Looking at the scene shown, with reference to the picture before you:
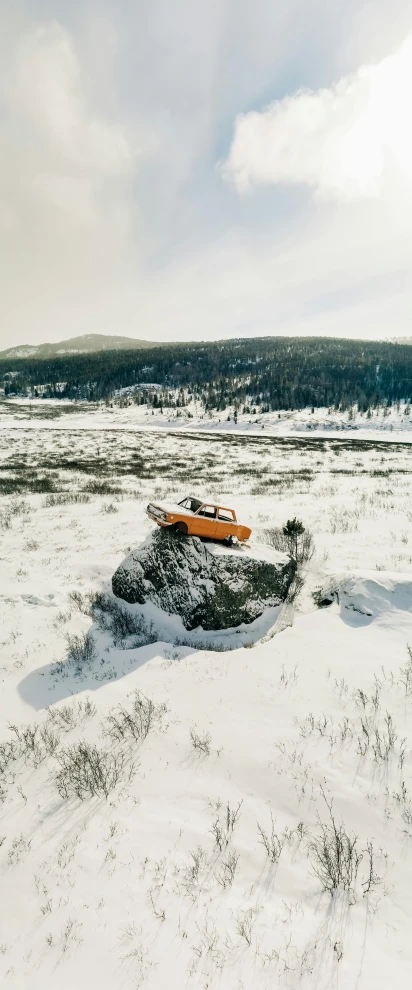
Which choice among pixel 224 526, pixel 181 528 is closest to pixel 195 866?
pixel 181 528

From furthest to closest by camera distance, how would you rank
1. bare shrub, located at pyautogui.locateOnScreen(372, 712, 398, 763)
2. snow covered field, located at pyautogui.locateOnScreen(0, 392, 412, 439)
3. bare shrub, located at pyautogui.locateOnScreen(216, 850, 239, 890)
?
1. snow covered field, located at pyautogui.locateOnScreen(0, 392, 412, 439)
2. bare shrub, located at pyautogui.locateOnScreen(372, 712, 398, 763)
3. bare shrub, located at pyautogui.locateOnScreen(216, 850, 239, 890)

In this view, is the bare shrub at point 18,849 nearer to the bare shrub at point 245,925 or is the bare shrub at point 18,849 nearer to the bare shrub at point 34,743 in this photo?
the bare shrub at point 34,743

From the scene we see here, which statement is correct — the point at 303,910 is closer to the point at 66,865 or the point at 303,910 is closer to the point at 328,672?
the point at 66,865

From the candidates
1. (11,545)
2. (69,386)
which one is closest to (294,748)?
(11,545)

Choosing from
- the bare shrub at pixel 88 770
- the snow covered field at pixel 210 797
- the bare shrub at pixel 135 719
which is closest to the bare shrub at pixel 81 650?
the snow covered field at pixel 210 797

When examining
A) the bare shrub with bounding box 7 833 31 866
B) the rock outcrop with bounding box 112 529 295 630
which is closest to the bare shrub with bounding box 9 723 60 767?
the bare shrub with bounding box 7 833 31 866

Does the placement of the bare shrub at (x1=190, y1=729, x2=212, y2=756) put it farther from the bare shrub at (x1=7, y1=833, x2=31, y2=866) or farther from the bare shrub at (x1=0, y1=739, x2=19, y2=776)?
the bare shrub at (x1=0, y1=739, x2=19, y2=776)

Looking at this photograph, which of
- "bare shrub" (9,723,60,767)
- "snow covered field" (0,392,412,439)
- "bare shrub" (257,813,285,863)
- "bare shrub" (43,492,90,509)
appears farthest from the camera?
"snow covered field" (0,392,412,439)
